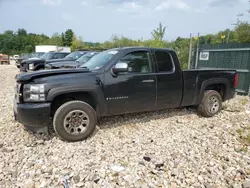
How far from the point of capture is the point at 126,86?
4.04 metres

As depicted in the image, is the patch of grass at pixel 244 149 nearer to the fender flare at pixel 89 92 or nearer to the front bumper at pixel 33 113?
the fender flare at pixel 89 92

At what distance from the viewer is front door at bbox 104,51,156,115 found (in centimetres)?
395

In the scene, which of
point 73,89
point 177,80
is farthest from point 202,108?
point 73,89

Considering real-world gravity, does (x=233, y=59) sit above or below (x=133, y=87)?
above

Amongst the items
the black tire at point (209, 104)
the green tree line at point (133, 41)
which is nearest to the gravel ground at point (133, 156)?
the black tire at point (209, 104)

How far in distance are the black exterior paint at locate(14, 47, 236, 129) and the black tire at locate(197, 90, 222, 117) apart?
18cm

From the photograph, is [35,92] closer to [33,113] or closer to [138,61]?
[33,113]

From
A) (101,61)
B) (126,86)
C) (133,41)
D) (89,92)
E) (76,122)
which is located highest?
(133,41)

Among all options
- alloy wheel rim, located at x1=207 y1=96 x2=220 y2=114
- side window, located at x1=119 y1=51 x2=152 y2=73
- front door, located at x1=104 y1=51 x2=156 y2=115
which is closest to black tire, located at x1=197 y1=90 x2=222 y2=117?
alloy wheel rim, located at x1=207 y1=96 x2=220 y2=114

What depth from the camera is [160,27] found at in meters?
18.2

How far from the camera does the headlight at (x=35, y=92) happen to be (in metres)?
3.42

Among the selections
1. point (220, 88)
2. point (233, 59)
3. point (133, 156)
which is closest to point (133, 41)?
point (233, 59)

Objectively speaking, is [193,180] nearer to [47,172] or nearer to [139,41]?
[47,172]

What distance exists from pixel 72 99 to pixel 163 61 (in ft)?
7.08
